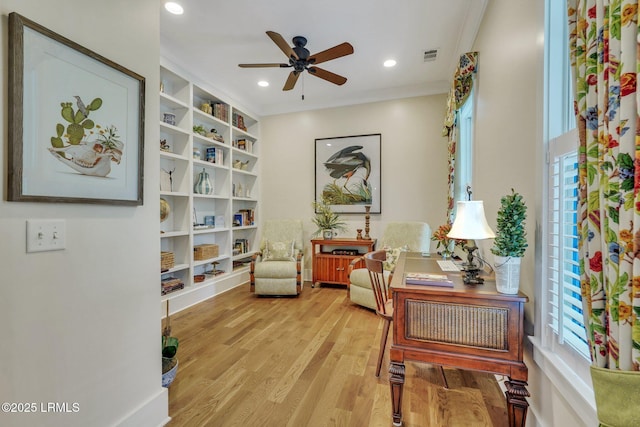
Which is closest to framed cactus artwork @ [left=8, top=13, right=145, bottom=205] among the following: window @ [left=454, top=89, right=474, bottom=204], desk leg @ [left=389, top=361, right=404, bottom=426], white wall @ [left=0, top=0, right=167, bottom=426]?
Answer: white wall @ [left=0, top=0, right=167, bottom=426]

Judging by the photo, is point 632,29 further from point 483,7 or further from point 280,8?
point 280,8

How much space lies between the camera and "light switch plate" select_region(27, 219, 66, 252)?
1.05 m

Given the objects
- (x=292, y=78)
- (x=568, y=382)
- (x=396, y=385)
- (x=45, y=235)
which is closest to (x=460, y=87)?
(x=292, y=78)

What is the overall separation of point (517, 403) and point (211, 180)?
4.13m

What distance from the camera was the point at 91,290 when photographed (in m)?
1.25

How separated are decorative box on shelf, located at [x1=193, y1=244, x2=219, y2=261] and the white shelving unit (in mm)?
58

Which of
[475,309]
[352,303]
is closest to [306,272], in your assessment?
[352,303]

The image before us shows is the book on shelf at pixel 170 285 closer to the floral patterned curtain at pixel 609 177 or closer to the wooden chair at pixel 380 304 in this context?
the wooden chair at pixel 380 304

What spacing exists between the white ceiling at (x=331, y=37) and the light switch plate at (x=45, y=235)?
226 cm

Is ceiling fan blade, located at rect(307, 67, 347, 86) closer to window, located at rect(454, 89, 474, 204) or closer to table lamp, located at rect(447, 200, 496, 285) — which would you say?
window, located at rect(454, 89, 474, 204)

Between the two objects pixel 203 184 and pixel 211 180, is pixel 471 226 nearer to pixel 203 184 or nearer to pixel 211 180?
pixel 203 184

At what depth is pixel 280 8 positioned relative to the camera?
8.13 ft

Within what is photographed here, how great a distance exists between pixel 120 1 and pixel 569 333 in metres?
2.52

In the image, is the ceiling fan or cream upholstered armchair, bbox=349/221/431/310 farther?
cream upholstered armchair, bbox=349/221/431/310
